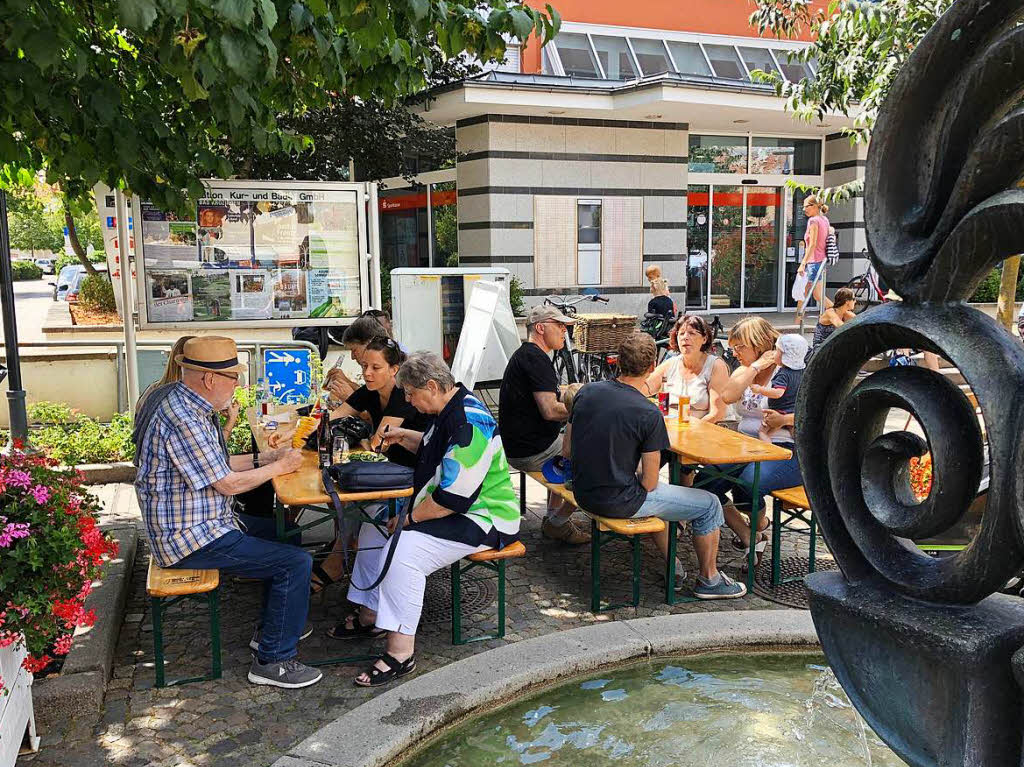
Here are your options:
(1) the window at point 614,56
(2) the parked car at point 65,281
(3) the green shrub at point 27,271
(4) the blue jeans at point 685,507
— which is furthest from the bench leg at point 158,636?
(3) the green shrub at point 27,271

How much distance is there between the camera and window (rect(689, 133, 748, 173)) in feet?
58.9

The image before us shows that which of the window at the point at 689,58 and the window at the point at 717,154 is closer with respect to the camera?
the window at the point at 717,154

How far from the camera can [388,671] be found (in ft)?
14.8

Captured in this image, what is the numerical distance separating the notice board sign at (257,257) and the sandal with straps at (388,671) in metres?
4.13

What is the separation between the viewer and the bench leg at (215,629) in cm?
436

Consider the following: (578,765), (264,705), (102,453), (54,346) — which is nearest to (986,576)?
(578,765)

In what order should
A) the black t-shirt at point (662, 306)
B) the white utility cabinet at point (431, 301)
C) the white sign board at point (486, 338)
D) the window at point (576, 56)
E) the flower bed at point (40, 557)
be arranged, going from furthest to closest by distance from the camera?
the window at point (576, 56), the black t-shirt at point (662, 306), the white utility cabinet at point (431, 301), the white sign board at point (486, 338), the flower bed at point (40, 557)

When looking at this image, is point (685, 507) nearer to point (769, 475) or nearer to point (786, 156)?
point (769, 475)

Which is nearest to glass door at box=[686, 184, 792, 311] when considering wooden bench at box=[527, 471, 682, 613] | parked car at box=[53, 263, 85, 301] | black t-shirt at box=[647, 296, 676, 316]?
black t-shirt at box=[647, 296, 676, 316]

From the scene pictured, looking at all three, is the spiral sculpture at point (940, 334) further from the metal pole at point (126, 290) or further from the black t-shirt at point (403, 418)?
the metal pole at point (126, 290)

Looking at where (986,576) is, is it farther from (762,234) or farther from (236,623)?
(762,234)

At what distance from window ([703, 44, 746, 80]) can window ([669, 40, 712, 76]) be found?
22cm

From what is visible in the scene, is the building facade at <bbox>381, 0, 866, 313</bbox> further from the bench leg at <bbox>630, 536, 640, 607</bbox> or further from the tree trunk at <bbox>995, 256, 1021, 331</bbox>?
the bench leg at <bbox>630, 536, 640, 607</bbox>

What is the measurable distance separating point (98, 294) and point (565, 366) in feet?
38.8
